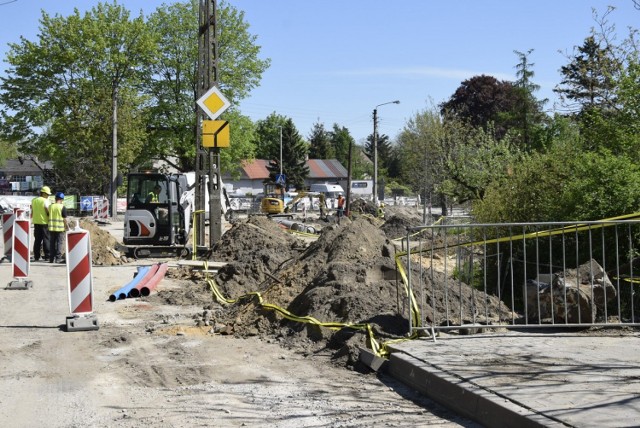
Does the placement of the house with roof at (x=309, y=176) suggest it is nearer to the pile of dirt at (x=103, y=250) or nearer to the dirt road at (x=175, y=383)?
the pile of dirt at (x=103, y=250)

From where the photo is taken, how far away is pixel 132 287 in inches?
546

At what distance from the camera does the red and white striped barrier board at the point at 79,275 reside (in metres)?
10.1

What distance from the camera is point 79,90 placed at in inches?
2248

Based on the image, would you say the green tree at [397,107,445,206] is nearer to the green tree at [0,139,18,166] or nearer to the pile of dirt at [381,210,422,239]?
the pile of dirt at [381,210,422,239]

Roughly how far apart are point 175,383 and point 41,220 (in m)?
13.8

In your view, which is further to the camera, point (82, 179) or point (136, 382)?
point (82, 179)

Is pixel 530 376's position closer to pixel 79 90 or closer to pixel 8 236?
pixel 8 236

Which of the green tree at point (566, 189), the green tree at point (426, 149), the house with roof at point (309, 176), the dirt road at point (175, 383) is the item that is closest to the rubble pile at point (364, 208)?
the green tree at point (426, 149)

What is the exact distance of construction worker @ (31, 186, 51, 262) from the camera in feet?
65.2

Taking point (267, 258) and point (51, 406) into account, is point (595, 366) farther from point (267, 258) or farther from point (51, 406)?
point (267, 258)

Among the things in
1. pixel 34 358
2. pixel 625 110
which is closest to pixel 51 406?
pixel 34 358

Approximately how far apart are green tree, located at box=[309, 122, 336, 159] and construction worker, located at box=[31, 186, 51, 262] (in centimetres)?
10249

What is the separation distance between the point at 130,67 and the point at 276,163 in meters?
41.0

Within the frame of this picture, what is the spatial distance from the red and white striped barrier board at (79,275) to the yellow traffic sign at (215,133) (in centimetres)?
941
